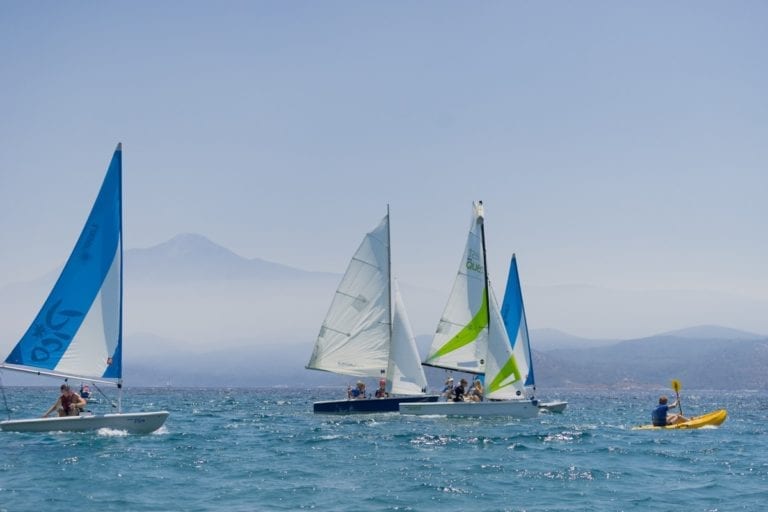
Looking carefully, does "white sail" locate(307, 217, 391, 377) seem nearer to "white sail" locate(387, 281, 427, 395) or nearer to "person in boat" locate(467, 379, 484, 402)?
"white sail" locate(387, 281, 427, 395)

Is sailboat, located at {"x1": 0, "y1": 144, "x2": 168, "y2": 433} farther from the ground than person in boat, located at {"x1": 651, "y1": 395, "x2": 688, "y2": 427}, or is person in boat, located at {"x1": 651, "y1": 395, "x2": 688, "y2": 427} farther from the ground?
sailboat, located at {"x1": 0, "y1": 144, "x2": 168, "y2": 433}

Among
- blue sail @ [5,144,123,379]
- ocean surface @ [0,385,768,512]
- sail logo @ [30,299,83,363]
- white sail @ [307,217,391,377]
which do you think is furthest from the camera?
white sail @ [307,217,391,377]

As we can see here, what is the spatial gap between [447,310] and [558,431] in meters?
11.1

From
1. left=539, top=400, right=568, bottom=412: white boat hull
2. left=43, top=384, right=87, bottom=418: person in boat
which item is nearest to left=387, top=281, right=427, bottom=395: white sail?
left=539, top=400, right=568, bottom=412: white boat hull

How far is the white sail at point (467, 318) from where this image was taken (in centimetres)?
5222

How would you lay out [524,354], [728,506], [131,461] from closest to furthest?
[728,506], [131,461], [524,354]

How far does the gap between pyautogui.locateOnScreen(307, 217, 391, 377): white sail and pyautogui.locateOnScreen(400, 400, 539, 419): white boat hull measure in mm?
6067

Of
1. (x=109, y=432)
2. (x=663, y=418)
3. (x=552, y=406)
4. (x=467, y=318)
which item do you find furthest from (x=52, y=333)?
(x=552, y=406)

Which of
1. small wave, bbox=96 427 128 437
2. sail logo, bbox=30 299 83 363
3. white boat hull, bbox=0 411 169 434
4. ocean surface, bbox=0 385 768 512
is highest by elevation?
sail logo, bbox=30 299 83 363

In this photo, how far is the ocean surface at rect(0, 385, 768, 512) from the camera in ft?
75.6

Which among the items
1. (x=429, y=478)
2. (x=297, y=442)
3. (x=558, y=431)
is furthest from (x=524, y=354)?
(x=429, y=478)

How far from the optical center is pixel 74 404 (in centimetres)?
3378

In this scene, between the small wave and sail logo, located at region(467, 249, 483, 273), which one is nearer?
the small wave

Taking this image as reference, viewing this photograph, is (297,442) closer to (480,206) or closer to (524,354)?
(480,206)
